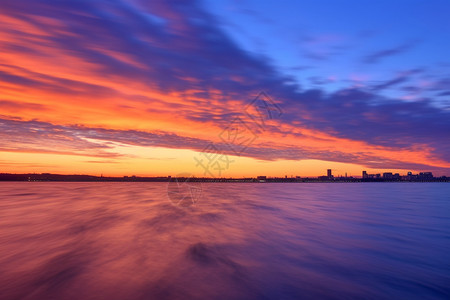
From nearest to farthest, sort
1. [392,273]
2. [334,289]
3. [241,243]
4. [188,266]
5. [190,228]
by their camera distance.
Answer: [334,289]
[392,273]
[188,266]
[241,243]
[190,228]

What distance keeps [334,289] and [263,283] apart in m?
2.12

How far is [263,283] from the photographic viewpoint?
8.13 metres

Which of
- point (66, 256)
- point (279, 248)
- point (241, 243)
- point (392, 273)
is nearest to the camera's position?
point (392, 273)

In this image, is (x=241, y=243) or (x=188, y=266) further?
(x=241, y=243)

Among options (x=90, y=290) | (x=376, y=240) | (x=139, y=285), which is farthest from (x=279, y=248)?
(x=90, y=290)

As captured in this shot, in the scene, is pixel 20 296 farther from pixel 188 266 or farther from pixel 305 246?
pixel 305 246

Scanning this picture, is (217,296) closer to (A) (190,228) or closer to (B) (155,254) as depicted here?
(B) (155,254)

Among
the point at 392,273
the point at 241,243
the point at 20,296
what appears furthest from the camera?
the point at 241,243

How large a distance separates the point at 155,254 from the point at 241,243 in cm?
458

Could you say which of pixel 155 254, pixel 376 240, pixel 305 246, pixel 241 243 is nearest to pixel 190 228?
pixel 241 243

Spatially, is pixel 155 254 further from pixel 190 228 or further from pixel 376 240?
pixel 376 240

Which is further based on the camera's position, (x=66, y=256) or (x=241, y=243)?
(x=241, y=243)

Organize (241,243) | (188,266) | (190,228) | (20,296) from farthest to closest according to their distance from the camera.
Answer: (190,228) → (241,243) → (188,266) → (20,296)

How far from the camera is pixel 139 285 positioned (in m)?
7.85
